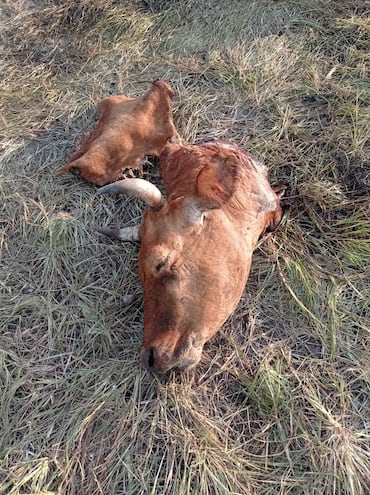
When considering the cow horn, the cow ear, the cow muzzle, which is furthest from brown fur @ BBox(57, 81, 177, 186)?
the cow muzzle

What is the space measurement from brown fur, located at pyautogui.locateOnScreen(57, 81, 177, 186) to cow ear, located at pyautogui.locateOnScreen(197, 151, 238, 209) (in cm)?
88

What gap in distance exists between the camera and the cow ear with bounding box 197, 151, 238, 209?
3.08 metres

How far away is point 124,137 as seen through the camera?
13.6 ft

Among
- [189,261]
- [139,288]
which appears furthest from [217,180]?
[139,288]

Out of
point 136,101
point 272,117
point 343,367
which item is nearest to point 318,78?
point 272,117

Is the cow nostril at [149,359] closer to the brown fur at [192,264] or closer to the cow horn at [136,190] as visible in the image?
the brown fur at [192,264]

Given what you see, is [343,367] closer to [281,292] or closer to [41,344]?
[281,292]

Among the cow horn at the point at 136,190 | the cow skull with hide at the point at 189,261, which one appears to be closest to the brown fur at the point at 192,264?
the cow skull with hide at the point at 189,261

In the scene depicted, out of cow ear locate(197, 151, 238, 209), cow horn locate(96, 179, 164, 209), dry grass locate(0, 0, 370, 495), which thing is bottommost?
dry grass locate(0, 0, 370, 495)

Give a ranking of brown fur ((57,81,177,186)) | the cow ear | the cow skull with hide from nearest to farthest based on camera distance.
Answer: the cow skull with hide < the cow ear < brown fur ((57,81,177,186))

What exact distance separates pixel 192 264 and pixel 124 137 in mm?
1609

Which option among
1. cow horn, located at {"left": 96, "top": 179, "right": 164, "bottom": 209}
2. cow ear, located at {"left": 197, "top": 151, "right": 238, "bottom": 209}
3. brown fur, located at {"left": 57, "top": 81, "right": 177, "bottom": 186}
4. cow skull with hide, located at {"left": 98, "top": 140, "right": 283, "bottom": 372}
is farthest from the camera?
brown fur, located at {"left": 57, "top": 81, "right": 177, "bottom": 186}

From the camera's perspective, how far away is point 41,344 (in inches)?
142

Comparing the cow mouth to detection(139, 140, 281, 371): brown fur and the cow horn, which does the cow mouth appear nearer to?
detection(139, 140, 281, 371): brown fur
